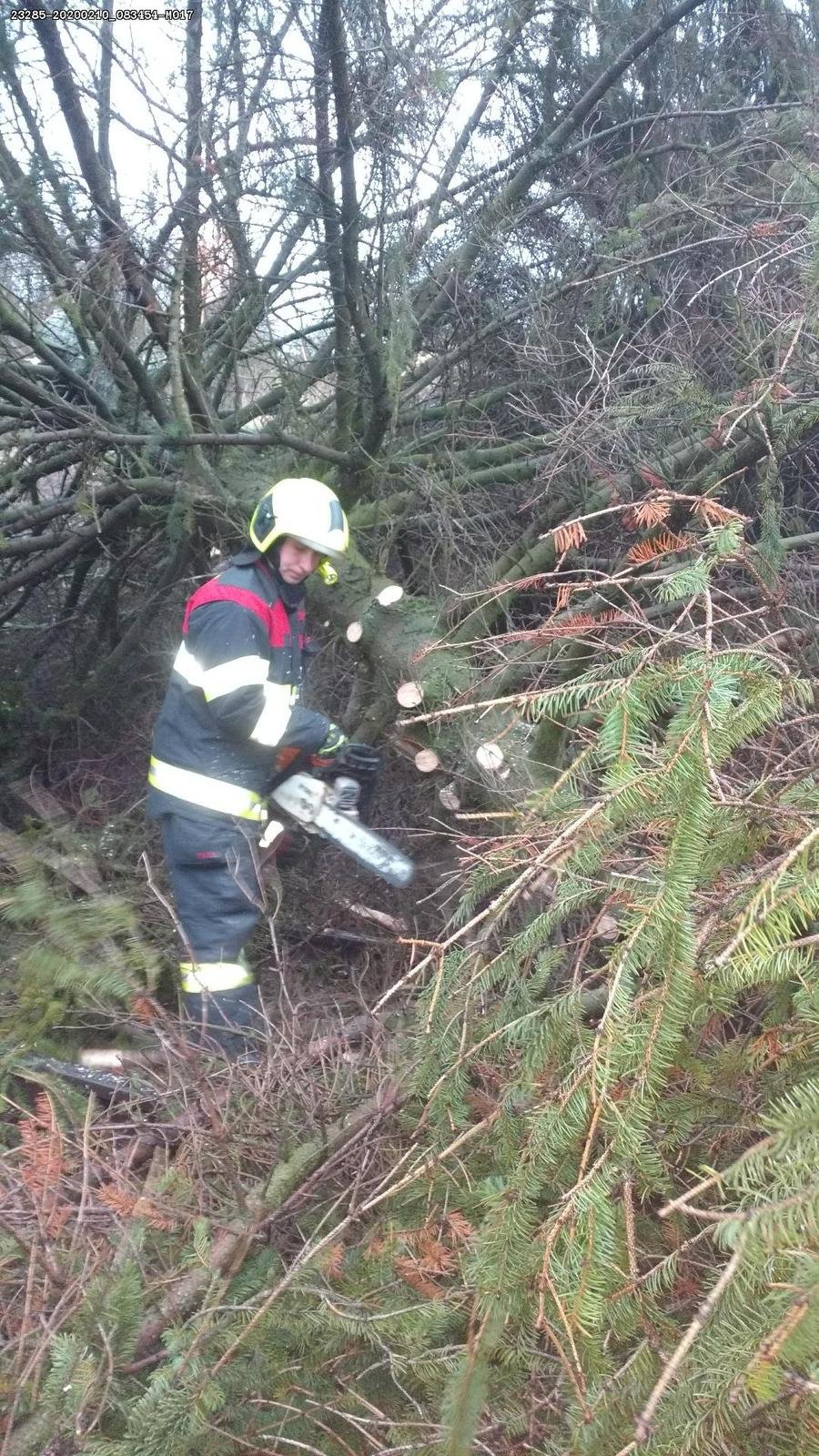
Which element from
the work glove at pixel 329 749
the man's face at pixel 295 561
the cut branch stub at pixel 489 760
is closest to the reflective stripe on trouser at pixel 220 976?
the work glove at pixel 329 749

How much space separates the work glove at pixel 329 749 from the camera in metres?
3.53

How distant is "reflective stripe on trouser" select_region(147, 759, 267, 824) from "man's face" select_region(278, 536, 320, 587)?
0.78m

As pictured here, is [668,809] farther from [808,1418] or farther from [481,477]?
[481,477]

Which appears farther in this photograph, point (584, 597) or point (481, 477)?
point (481, 477)

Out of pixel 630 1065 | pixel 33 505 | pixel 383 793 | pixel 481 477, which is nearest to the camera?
pixel 630 1065

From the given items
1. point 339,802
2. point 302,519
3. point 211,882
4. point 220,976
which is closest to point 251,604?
point 302,519

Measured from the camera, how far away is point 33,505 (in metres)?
5.12

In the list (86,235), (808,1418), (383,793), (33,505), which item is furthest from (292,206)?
(808,1418)

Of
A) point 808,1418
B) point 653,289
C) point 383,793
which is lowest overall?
point 383,793

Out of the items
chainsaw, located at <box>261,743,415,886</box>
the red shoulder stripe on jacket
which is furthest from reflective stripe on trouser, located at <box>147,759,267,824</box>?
the red shoulder stripe on jacket

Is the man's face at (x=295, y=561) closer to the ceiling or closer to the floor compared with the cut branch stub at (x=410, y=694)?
closer to the ceiling

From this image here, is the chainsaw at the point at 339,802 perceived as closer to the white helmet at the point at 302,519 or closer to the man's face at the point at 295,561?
the man's face at the point at 295,561

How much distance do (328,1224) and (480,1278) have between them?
788 mm

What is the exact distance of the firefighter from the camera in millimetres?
3289
